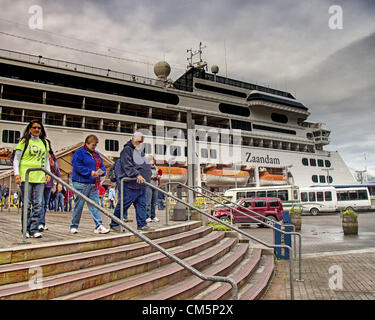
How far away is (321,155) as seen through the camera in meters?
47.7

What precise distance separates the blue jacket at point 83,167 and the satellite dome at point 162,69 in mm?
32756

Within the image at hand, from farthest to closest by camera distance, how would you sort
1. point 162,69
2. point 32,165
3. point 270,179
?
point 270,179
point 162,69
point 32,165

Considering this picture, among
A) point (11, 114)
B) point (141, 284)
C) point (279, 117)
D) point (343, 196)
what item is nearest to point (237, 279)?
point (141, 284)

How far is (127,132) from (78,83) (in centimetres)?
638

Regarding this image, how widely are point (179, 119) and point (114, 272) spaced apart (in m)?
31.7

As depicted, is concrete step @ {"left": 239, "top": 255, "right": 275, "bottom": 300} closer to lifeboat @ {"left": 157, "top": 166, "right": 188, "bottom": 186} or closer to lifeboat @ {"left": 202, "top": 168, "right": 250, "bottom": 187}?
lifeboat @ {"left": 157, "top": 166, "right": 188, "bottom": 186}

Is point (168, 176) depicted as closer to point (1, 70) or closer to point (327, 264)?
point (1, 70)

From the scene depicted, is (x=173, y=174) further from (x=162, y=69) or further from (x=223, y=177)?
(x=162, y=69)

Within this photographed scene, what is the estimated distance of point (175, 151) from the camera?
33.1 meters

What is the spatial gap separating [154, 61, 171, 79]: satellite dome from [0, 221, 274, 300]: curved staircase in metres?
33.0

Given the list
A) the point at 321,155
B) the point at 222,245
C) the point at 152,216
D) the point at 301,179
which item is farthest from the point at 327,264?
the point at 321,155

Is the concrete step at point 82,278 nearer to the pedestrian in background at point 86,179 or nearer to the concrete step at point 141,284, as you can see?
the concrete step at point 141,284

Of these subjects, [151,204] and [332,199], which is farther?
[332,199]

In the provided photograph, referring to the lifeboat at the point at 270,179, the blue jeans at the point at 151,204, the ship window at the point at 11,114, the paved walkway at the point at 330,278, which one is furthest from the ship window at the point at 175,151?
the paved walkway at the point at 330,278
